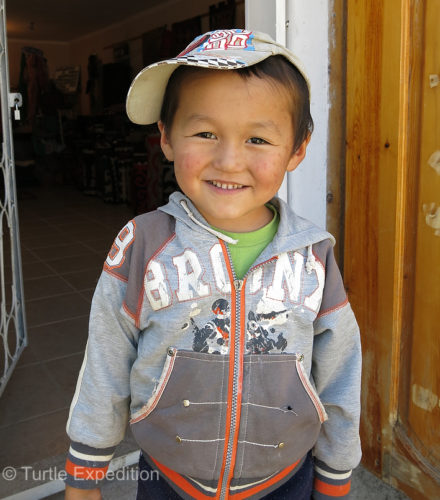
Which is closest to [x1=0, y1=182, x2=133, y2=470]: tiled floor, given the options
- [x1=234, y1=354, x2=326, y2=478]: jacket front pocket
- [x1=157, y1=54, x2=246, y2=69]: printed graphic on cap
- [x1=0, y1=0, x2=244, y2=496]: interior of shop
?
[x1=0, y1=0, x2=244, y2=496]: interior of shop

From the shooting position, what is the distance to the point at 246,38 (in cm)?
103

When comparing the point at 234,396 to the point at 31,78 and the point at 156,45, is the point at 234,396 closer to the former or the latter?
the point at 156,45

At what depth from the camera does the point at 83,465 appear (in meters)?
1.11

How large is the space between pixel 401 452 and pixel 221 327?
118cm

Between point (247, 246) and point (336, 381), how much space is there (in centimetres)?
36

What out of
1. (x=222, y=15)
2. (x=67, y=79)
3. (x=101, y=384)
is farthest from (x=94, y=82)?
(x=101, y=384)

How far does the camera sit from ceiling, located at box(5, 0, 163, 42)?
8281 mm

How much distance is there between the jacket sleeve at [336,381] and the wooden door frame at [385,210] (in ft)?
2.10

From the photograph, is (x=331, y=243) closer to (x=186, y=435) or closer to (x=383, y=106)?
(x=186, y=435)

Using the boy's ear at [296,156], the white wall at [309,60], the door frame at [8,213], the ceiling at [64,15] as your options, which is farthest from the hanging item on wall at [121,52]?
the boy's ear at [296,156]

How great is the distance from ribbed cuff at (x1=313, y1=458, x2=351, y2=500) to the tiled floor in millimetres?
1372

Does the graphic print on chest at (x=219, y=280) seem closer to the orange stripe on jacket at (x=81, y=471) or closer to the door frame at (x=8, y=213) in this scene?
the orange stripe on jacket at (x=81, y=471)

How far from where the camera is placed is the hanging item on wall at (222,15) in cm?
608

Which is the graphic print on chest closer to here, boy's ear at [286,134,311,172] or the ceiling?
boy's ear at [286,134,311,172]
